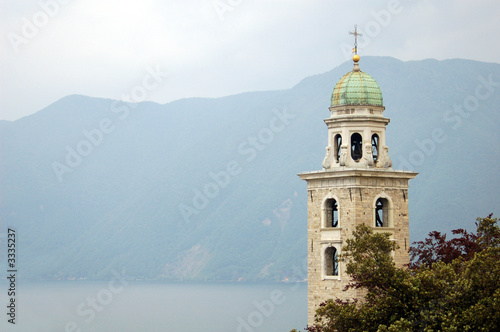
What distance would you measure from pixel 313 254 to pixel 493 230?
26.3ft

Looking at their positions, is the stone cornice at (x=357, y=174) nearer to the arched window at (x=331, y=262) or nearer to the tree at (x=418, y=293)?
the arched window at (x=331, y=262)

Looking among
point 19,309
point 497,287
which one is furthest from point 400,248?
point 19,309

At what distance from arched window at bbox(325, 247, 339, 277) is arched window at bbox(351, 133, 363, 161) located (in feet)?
13.5

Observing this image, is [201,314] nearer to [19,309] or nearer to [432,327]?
[19,309]

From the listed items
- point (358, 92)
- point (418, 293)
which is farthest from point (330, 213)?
point (418, 293)

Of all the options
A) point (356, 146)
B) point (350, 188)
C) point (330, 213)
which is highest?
point (356, 146)

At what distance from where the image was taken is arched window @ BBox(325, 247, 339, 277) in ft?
142

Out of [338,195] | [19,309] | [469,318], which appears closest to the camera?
[469,318]

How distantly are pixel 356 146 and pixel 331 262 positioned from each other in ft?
16.9

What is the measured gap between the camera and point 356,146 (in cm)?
4416

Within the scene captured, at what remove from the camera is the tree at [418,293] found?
1395 inches

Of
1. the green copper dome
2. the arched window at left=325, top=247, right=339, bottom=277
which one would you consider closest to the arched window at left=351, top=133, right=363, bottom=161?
the green copper dome

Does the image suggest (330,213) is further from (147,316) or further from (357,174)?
(147,316)

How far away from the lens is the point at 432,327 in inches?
1410
